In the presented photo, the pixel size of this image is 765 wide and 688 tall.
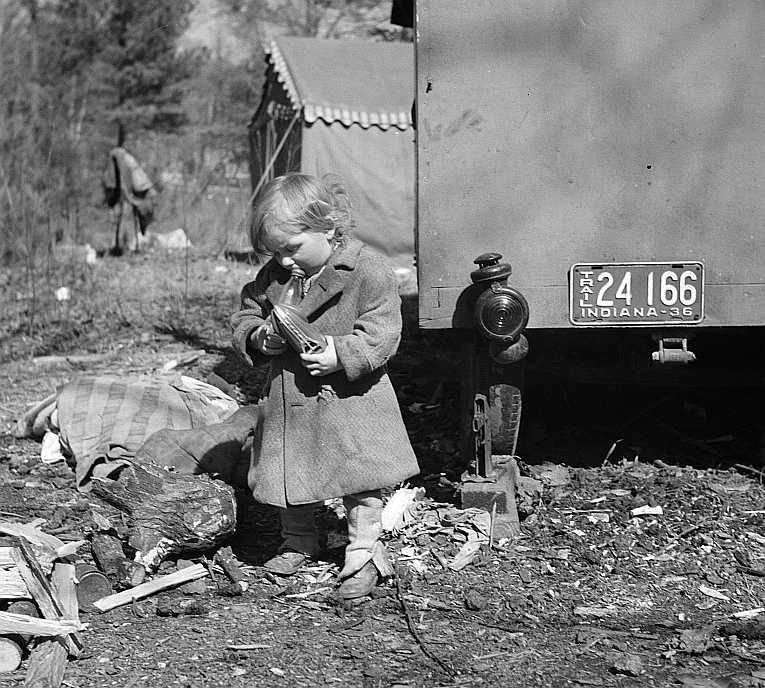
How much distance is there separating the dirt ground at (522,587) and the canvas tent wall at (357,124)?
7397mm

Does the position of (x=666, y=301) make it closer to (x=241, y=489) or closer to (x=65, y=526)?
(x=241, y=489)

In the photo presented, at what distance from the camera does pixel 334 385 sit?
348 cm

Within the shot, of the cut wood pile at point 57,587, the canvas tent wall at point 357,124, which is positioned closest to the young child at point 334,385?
the cut wood pile at point 57,587

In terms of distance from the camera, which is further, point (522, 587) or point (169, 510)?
point (169, 510)

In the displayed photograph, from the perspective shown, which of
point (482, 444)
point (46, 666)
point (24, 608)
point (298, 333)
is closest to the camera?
point (46, 666)

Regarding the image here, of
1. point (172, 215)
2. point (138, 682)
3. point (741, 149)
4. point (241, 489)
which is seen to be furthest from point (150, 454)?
point (172, 215)

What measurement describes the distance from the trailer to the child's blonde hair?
0.46 metres

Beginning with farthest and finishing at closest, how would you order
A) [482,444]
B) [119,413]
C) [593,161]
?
1. [119,413]
2. [482,444]
3. [593,161]

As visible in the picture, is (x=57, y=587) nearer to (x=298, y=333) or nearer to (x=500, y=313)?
(x=298, y=333)

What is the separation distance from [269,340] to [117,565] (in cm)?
100

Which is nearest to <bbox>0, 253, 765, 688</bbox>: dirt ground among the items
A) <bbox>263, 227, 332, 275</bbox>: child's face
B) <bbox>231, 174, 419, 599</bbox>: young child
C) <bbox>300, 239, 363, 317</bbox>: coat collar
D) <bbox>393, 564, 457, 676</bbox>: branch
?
<bbox>393, 564, 457, 676</bbox>: branch

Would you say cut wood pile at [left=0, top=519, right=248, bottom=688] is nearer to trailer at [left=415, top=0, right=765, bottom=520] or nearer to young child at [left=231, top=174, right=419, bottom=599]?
young child at [left=231, top=174, right=419, bottom=599]

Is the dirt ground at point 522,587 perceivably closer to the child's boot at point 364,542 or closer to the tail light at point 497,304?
the child's boot at point 364,542

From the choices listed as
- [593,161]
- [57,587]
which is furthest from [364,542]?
[593,161]
